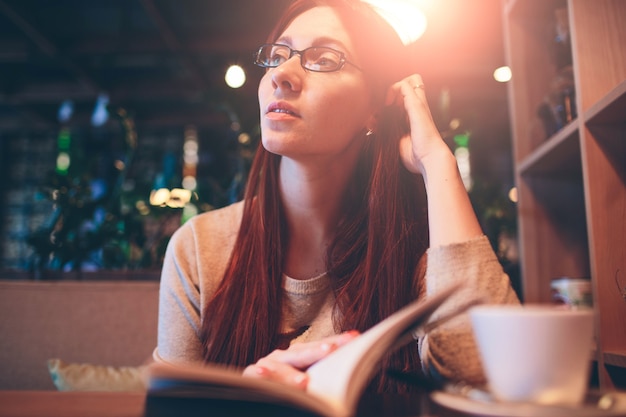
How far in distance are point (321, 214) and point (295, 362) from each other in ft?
1.86

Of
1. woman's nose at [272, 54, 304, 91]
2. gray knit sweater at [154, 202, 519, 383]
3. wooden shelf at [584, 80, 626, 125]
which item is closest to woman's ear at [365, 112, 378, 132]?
woman's nose at [272, 54, 304, 91]

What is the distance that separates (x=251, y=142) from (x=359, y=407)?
1.48 meters

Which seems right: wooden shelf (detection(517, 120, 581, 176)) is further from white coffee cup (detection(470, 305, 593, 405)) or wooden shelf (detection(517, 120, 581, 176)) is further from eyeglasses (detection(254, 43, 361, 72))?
white coffee cup (detection(470, 305, 593, 405))

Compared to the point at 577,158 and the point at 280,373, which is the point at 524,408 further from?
the point at 577,158

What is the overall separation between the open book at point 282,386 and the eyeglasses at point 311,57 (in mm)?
675

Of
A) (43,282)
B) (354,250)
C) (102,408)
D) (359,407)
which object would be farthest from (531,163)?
(43,282)

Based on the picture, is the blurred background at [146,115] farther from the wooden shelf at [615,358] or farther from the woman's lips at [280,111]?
the woman's lips at [280,111]

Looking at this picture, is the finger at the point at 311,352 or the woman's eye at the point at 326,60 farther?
the woman's eye at the point at 326,60

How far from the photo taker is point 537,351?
421mm

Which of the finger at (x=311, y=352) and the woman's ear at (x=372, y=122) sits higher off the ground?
the woman's ear at (x=372, y=122)

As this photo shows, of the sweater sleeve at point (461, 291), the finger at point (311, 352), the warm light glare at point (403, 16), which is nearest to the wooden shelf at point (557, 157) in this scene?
the warm light glare at point (403, 16)

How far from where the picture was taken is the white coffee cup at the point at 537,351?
42 centimetres

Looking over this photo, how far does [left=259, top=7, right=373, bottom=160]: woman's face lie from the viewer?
974mm

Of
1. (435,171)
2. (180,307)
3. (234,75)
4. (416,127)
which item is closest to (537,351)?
(435,171)
